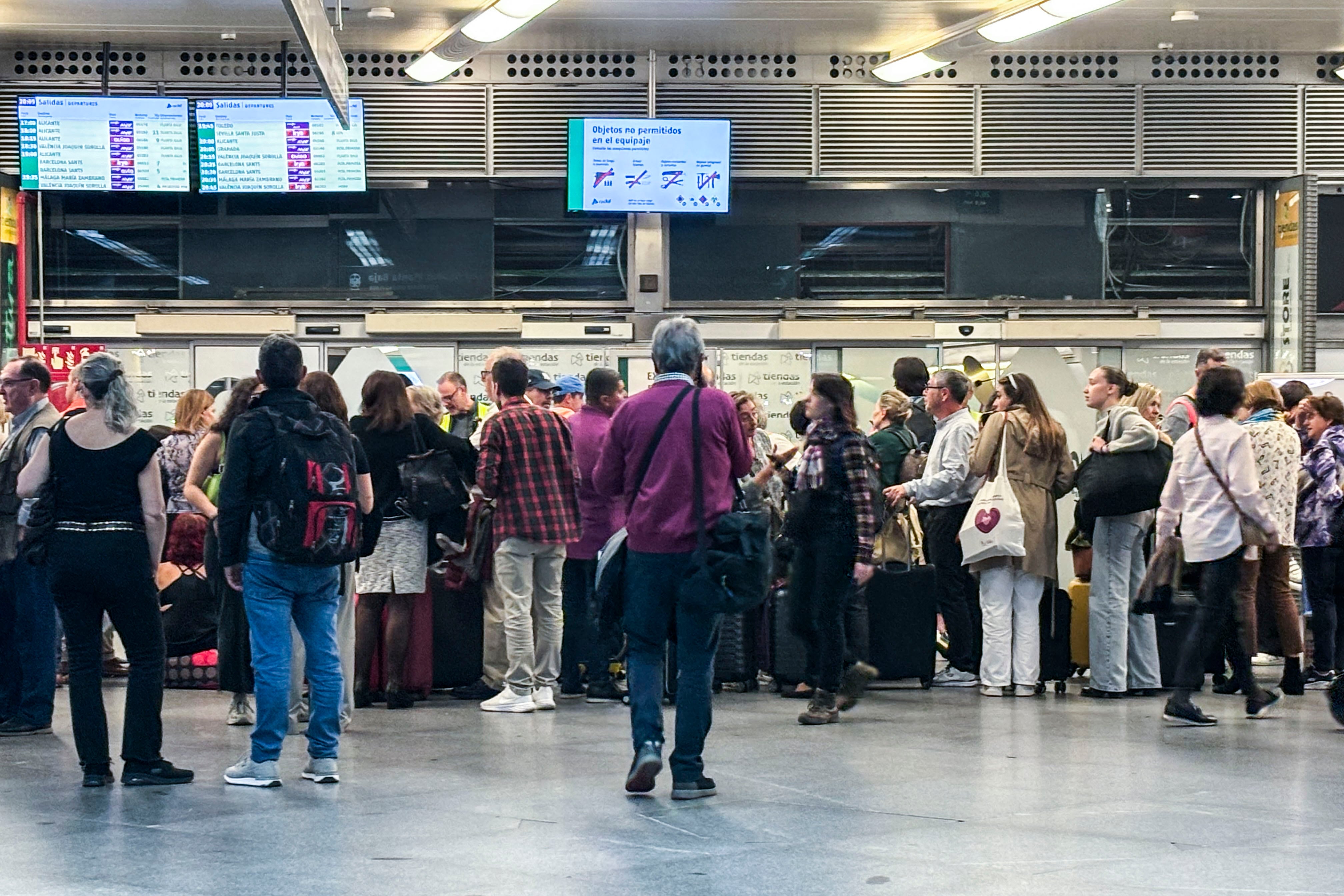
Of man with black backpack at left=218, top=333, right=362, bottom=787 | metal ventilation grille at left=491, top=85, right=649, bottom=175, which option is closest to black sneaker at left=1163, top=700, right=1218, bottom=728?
man with black backpack at left=218, top=333, right=362, bottom=787

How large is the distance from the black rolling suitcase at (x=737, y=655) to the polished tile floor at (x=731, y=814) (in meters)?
1.05

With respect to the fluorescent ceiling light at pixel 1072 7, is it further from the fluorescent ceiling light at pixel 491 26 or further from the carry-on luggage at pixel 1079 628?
the carry-on luggage at pixel 1079 628

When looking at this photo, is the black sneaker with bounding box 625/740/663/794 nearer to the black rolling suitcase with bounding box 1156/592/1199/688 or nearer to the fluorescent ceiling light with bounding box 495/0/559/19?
the black rolling suitcase with bounding box 1156/592/1199/688

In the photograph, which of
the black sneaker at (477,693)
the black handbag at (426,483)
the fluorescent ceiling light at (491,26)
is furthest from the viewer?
the fluorescent ceiling light at (491,26)

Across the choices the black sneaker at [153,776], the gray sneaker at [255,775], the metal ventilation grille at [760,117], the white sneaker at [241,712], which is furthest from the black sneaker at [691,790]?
the metal ventilation grille at [760,117]

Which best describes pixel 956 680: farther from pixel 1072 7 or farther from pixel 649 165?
pixel 649 165

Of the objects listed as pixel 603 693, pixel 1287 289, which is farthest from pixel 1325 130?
pixel 603 693

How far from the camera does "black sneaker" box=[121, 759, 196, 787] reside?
586 centimetres

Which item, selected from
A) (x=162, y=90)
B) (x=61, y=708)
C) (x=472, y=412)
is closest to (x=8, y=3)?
(x=162, y=90)

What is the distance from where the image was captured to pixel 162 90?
13.2 metres

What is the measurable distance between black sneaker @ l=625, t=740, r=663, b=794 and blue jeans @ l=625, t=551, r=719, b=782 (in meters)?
0.03

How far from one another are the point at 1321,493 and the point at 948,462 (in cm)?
194

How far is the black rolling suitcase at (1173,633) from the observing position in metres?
8.90

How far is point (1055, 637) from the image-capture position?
8.80 m
